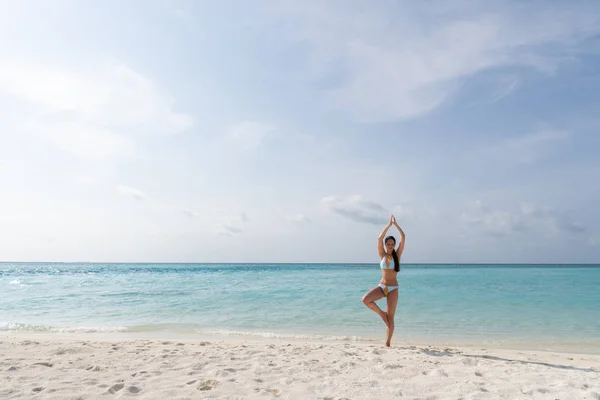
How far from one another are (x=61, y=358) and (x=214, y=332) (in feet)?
14.1

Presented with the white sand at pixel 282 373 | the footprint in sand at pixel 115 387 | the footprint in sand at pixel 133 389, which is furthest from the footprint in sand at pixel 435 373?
the footprint in sand at pixel 115 387

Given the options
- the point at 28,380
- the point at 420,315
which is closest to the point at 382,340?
the point at 420,315

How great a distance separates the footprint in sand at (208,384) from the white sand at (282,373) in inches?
0.5

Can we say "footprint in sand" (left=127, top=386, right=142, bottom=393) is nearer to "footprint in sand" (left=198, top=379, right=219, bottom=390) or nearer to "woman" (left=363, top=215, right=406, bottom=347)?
"footprint in sand" (left=198, top=379, right=219, bottom=390)

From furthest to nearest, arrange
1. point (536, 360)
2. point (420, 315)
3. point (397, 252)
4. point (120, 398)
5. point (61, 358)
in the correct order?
1. point (420, 315)
2. point (397, 252)
3. point (536, 360)
4. point (61, 358)
5. point (120, 398)

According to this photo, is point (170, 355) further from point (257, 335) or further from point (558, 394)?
point (558, 394)

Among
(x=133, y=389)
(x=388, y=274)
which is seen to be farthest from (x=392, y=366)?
(x=133, y=389)

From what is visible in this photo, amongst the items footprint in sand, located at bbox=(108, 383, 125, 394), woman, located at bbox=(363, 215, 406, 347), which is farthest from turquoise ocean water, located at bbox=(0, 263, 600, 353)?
footprint in sand, located at bbox=(108, 383, 125, 394)

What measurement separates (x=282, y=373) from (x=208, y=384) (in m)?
1.15

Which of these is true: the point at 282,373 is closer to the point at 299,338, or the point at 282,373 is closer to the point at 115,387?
the point at 115,387

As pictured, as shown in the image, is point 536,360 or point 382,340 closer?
point 536,360

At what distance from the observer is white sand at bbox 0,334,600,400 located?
4883mm

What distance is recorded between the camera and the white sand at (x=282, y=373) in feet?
16.0

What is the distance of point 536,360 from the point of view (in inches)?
285
